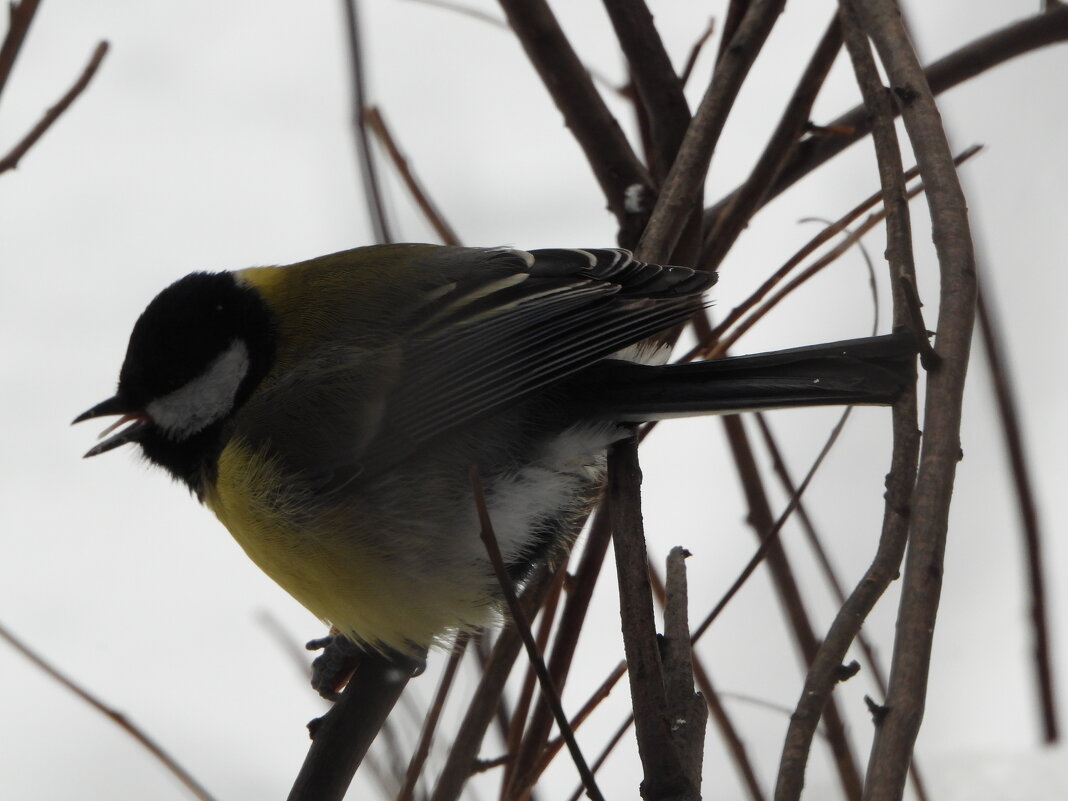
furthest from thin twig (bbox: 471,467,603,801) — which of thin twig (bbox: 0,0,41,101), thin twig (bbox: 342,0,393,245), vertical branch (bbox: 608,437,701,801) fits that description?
thin twig (bbox: 342,0,393,245)

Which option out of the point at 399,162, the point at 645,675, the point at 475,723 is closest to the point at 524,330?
the point at 399,162

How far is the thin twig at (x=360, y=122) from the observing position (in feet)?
5.73

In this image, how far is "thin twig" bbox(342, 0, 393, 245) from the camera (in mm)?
1747

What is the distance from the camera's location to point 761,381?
Answer: 1.44 meters

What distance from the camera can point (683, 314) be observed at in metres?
1.51

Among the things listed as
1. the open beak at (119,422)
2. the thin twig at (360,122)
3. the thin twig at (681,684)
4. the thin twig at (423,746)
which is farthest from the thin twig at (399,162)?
the thin twig at (681,684)

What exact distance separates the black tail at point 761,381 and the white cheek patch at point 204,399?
0.58 meters

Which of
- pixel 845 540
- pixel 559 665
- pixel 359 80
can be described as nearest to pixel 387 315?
pixel 359 80

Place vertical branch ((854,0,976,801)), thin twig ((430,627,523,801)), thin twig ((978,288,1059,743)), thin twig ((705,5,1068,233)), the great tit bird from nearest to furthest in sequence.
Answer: vertical branch ((854,0,976,801)) < thin twig ((430,627,523,801)) < the great tit bird < thin twig ((705,5,1068,233)) < thin twig ((978,288,1059,743))

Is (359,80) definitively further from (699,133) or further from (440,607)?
(440,607)

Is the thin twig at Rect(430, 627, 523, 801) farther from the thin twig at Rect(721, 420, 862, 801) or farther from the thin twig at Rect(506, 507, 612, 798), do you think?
the thin twig at Rect(721, 420, 862, 801)

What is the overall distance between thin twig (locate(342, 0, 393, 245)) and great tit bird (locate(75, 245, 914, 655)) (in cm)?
14

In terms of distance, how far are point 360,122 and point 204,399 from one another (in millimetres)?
508

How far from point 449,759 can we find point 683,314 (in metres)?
0.63
